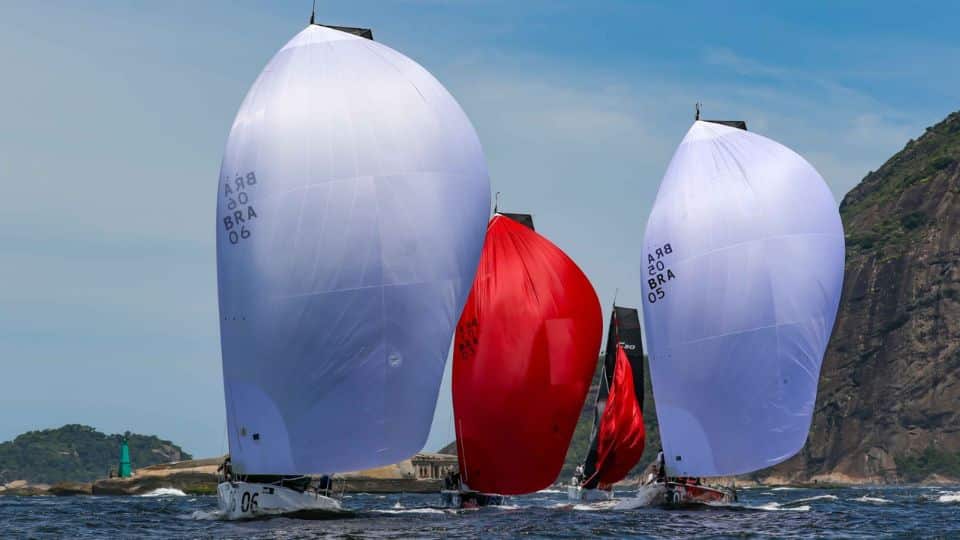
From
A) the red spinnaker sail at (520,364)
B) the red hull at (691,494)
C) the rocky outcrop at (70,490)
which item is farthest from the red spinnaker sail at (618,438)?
Answer: the rocky outcrop at (70,490)

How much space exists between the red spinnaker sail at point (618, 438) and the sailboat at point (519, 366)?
1531 centimetres

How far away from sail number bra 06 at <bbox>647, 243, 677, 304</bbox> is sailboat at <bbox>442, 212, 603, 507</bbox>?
253 centimetres

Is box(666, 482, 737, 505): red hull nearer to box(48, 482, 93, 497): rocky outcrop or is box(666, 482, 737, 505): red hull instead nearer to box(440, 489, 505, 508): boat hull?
box(440, 489, 505, 508): boat hull

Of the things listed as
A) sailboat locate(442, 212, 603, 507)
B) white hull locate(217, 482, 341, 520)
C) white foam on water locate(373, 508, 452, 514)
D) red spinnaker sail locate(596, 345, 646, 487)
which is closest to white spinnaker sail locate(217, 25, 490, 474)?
white hull locate(217, 482, 341, 520)

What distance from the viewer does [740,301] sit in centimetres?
4600

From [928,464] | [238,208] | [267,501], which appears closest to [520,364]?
[267,501]

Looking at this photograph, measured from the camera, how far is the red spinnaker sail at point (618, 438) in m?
64.7

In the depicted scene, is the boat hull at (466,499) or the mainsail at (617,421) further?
the mainsail at (617,421)

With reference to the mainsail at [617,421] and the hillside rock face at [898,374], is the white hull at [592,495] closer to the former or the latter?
the mainsail at [617,421]

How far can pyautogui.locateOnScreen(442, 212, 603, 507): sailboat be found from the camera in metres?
47.3

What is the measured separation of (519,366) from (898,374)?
149 metres

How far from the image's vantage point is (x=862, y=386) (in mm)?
190750

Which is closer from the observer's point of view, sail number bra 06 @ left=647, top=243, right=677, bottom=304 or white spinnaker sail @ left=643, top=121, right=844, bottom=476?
white spinnaker sail @ left=643, top=121, right=844, bottom=476

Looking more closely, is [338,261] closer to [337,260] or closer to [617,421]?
[337,260]
